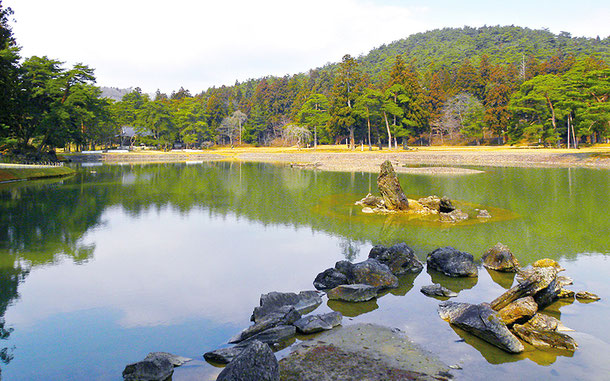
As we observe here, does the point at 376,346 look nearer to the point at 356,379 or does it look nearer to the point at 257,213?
the point at 356,379

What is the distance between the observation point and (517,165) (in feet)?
136

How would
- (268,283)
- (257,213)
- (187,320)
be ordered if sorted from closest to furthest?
(187,320)
(268,283)
(257,213)

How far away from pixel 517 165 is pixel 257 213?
33880 mm

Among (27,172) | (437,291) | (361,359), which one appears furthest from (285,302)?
(27,172)

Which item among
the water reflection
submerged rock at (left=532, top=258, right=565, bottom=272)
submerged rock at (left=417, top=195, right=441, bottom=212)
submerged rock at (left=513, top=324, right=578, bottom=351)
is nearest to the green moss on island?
submerged rock at (left=417, top=195, right=441, bottom=212)

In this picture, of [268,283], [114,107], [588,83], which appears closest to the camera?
[268,283]

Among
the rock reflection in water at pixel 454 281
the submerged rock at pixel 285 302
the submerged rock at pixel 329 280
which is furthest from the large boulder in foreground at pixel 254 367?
the rock reflection in water at pixel 454 281

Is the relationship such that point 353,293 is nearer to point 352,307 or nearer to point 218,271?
point 352,307

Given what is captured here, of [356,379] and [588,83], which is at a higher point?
[588,83]

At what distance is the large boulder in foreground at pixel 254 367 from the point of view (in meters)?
4.31

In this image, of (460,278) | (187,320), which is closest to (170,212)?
(187,320)

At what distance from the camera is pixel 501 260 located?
9406mm

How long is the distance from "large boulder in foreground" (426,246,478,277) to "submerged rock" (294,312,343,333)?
355 cm

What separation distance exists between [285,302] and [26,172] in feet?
103
